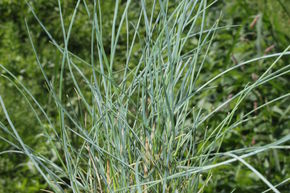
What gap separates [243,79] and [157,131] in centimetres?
144

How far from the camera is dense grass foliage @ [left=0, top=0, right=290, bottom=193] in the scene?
890 mm

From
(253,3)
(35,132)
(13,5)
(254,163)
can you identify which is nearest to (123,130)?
(254,163)

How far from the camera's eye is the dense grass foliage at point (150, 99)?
89 centimetres

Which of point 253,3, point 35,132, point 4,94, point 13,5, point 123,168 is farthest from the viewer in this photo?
point 13,5

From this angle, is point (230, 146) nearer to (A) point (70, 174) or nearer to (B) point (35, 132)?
(B) point (35, 132)

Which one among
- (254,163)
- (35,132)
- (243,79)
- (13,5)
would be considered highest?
(13,5)

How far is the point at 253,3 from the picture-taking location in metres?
2.99

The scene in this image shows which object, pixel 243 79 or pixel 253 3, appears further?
pixel 253 3

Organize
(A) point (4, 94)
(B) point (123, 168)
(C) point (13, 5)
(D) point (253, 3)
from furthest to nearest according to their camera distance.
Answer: (C) point (13, 5), (D) point (253, 3), (A) point (4, 94), (B) point (123, 168)

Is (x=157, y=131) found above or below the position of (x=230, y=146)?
above

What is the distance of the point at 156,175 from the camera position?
86 cm

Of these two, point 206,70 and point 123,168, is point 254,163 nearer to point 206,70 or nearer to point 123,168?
point 206,70

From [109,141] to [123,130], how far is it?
37 mm

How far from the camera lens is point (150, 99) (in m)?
0.99
